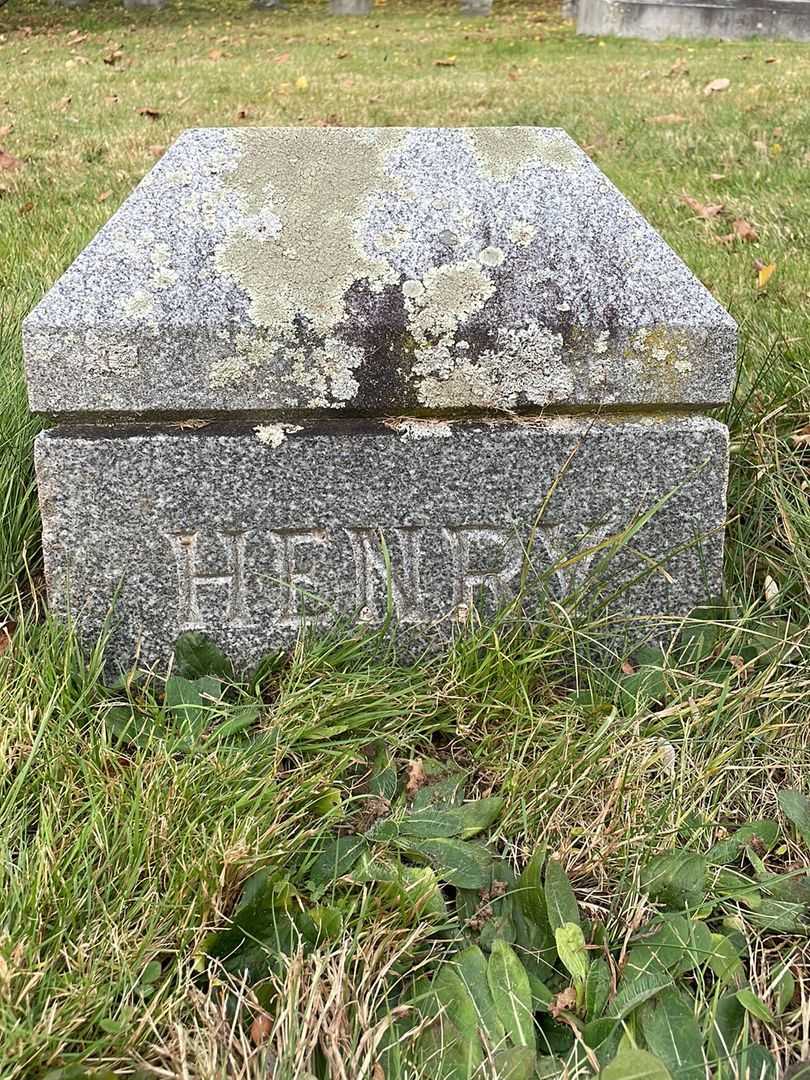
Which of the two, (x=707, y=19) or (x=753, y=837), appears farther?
(x=707, y=19)

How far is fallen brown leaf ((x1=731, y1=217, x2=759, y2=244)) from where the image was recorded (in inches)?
146

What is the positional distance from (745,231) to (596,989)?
321 centimetres

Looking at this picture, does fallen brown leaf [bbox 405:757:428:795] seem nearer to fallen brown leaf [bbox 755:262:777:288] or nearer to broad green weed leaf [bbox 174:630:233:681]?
broad green weed leaf [bbox 174:630:233:681]

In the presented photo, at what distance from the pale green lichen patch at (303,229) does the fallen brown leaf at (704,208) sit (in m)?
2.52

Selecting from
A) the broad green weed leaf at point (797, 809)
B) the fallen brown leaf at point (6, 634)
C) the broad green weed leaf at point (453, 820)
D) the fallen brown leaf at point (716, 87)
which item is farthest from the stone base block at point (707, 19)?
the broad green weed leaf at point (453, 820)

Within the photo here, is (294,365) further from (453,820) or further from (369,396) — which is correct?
(453,820)

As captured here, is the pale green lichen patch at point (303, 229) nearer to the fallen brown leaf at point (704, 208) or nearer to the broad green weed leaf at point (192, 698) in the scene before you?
the broad green weed leaf at point (192, 698)

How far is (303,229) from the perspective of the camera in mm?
1665

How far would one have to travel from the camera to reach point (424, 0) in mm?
17031

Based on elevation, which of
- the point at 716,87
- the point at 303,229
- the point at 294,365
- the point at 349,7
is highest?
the point at 303,229

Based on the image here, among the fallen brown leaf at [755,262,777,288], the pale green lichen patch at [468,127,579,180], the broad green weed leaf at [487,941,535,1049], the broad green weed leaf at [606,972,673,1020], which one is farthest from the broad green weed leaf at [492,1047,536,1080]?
the fallen brown leaf at [755,262,777,288]

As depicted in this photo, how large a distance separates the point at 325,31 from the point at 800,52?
232 inches

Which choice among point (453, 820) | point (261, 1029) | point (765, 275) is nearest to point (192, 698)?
point (453, 820)

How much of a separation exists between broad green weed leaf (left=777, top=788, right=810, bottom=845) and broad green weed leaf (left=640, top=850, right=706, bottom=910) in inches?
6.9
